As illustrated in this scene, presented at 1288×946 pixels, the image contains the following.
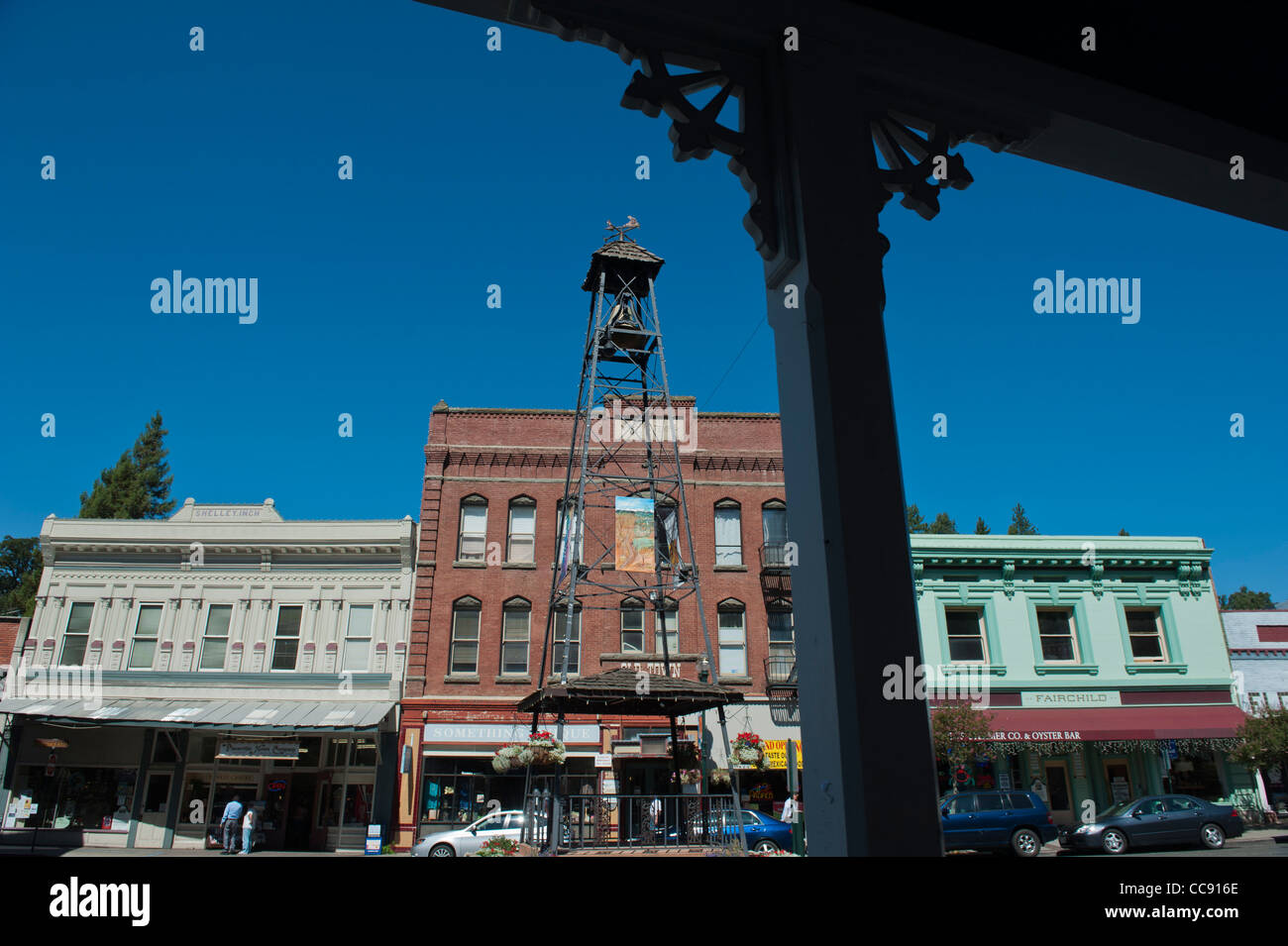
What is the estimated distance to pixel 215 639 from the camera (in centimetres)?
2658

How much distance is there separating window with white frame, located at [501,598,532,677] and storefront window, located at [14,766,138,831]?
35.5ft

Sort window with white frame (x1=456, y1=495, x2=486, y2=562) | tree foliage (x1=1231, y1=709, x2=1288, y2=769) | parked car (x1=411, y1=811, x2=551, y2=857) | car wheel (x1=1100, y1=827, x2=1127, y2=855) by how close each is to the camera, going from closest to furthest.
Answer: car wheel (x1=1100, y1=827, x2=1127, y2=855) < parked car (x1=411, y1=811, x2=551, y2=857) < tree foliage (x1=1231, y1=709, x2=1288, y2=769) < window with white frame (x1=456, y1=495, x2=486, y2=562)

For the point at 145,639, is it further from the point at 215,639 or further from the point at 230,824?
the point at 230,824

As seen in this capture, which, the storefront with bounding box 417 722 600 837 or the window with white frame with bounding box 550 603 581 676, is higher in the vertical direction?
the window with white frame with bounding box 550 603 581 676

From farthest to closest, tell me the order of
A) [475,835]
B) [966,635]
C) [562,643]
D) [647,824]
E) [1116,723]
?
1. [562,643]
2. [966,635]
3. [1116,723]
4. [475,835]
5. [647,824]

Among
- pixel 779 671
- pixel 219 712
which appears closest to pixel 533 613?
pixel 779 671

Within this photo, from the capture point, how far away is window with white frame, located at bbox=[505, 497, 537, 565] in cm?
2728

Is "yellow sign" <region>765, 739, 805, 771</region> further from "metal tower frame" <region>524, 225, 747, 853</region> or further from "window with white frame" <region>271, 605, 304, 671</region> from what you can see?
"window with white frame" <region>271, 605, 304, 671</region>

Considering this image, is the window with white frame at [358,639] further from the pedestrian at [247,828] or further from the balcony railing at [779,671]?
the balcony railing at [779,671]

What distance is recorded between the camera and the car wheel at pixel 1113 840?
18.6 m

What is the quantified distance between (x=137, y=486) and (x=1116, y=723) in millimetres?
42914

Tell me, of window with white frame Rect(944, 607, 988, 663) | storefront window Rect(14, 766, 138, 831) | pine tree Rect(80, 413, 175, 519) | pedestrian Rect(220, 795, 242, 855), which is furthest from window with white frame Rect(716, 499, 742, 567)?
pine tree Rect(80, 413, 175, 519)

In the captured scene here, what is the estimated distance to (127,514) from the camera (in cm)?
4228
